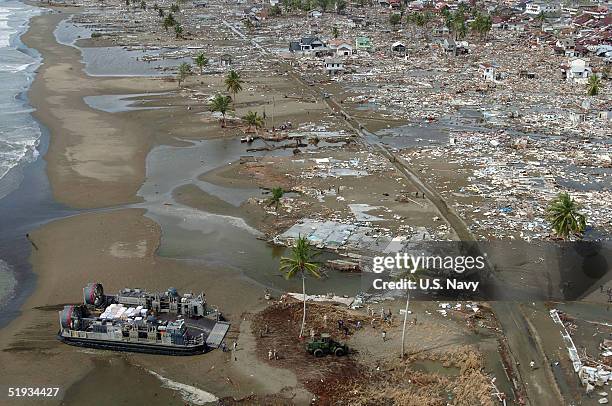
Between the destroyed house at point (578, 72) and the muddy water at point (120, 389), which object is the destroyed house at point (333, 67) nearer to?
the destroyed house at point (578, 72)

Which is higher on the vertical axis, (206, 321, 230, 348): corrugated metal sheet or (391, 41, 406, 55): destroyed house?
(391, 41, 406, 55): destroyed house

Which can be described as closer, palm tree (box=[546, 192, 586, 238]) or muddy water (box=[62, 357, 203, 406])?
muddy water (box=[62, 357, 203, 406])

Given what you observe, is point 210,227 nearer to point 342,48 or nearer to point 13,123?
point 13,123

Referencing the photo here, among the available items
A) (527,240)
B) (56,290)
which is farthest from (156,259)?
(527,240)

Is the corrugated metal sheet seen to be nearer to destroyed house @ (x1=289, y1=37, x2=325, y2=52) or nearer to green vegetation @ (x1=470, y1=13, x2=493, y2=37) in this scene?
destroyed house @ (x1=289, y1=37, x2=325, y2=52)

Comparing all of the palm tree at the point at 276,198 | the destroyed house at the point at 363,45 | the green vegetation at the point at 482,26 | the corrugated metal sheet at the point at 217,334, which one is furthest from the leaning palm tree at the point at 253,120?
the green vegetation at the point at 482,26

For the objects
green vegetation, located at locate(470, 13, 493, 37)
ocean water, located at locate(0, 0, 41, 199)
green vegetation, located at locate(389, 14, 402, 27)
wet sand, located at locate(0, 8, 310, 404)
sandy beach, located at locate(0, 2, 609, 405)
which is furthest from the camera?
green vegetation, located at locate(389, 14, 402, 27)

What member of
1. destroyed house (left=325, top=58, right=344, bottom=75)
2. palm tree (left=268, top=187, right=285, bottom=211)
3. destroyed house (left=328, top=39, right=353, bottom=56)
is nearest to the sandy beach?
palm tree (left=268, top=187, right=285, bottom=211)
